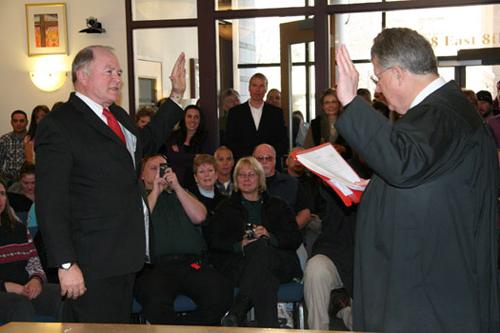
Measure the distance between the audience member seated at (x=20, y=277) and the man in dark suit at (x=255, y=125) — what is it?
283cm

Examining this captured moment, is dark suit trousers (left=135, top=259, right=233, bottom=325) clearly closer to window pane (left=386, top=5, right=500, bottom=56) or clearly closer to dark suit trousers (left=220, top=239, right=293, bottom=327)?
dark suit trousers (left=220, top=239, right=293, bottom=327)

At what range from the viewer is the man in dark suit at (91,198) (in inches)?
103

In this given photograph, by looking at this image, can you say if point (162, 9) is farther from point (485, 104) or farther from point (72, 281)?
point (72, 281)

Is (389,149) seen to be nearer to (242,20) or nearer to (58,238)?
(58,238)

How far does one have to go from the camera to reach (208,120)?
25.0ft

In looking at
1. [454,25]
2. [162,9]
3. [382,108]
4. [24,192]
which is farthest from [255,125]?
[454,25]

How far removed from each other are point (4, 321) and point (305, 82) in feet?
14.6

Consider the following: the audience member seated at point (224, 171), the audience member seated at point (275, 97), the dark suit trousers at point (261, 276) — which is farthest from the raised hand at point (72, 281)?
the audience member seated at point (275, 97)

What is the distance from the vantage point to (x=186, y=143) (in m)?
6.62

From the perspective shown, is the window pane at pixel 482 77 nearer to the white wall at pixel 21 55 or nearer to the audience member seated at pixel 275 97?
the audience member seated at pixel 275 97

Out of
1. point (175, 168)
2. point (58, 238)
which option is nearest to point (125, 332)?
point (58, 238)

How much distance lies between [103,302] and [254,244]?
1896 mm

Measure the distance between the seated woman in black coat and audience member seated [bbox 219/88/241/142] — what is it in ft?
8.79

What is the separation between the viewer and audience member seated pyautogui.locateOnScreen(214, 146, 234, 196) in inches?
216
